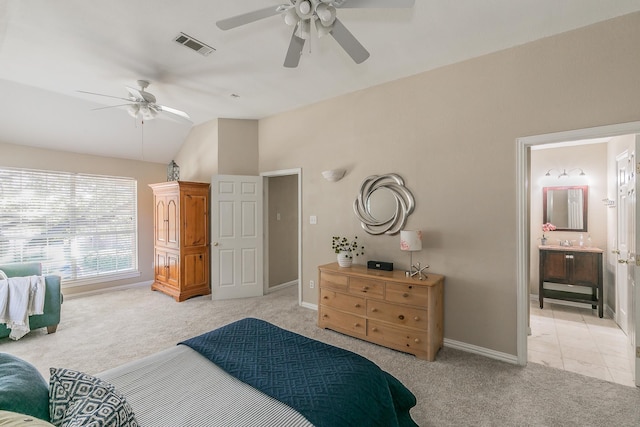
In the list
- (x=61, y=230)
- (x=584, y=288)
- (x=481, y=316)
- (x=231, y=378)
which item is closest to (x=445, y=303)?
(x=481, y=316)

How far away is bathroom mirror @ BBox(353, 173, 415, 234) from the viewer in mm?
3393

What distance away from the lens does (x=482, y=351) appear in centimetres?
291

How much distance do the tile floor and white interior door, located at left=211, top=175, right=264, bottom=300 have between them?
12.5 feet

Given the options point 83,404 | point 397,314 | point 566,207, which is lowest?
point 397,314

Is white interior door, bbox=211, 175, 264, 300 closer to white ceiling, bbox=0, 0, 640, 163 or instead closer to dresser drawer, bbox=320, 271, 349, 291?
white ceiling, bbox=0, 0, 640, 163

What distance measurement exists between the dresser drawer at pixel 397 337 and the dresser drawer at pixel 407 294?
278 millimetres

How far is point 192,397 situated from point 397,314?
208 centimetres

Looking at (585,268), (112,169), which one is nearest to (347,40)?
(585,268)

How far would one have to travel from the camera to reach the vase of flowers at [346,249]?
11.6 feet

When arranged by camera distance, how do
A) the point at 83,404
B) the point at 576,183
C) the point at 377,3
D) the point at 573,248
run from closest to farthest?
the point at 83,404
the point at 377,3
the point at 573,248
the point at 576,183


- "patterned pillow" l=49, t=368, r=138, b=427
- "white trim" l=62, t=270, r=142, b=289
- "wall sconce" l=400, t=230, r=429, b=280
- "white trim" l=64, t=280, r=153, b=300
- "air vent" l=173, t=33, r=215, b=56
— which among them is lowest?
"white trim" l=64, t=280, r=153, b=300

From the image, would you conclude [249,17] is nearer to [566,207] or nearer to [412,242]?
[412,242]

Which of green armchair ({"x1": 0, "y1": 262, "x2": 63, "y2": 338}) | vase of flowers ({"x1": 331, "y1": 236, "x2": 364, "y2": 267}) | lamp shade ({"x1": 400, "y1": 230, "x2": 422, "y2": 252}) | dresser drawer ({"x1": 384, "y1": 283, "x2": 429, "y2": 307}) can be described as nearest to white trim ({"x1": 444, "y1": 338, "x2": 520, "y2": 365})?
dresser drawer ({"x1": 384, "y1": 283, "x2": 429, "y2": 307})

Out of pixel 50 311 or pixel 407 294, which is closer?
pixel 407 294
